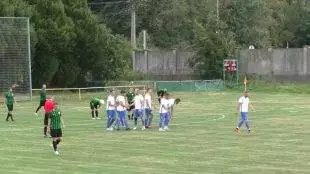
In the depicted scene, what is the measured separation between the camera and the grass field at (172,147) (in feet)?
64.7

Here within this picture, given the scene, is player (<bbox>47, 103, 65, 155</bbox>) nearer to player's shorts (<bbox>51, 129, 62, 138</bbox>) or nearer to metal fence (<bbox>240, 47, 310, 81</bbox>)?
player's shorts (<bbox>51, 129, 62, 138</bbox>)

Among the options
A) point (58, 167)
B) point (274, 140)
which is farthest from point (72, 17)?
point (58, 167)

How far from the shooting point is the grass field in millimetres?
19734

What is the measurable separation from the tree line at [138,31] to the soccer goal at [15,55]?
2702mm

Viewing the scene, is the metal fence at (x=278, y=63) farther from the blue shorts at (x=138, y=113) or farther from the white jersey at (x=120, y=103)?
the white jersey at (x=120, y=103)

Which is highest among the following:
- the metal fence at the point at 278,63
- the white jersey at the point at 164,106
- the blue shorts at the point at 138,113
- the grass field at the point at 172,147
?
the metal fence at the point at 278,63

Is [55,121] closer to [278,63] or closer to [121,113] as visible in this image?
[121,113]

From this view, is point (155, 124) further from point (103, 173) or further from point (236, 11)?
point (236, 11)

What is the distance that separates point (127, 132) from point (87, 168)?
1130 cm

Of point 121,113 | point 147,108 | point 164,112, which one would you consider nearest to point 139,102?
point 147,108

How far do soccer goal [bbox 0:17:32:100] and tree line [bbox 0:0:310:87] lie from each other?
106 inches

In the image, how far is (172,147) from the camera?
80.7 feet

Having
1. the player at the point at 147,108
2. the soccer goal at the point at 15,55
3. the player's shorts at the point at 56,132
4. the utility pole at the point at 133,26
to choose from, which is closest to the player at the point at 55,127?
the player's shorts at the point at 56,132

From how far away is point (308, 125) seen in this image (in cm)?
3319
